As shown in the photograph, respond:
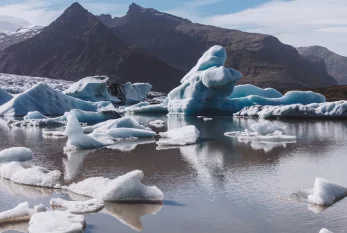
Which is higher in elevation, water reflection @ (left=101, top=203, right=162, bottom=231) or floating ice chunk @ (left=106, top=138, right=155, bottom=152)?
floating ice chunk @ (left=106, top=138, right=155, bottom=152)

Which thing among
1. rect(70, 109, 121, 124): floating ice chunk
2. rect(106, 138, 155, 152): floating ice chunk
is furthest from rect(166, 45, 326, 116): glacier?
rect(106, 138, 155, 152): floating ice chunk

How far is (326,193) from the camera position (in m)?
5.93

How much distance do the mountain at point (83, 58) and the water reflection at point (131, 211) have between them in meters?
80.1

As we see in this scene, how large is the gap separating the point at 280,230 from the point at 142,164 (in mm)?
4310

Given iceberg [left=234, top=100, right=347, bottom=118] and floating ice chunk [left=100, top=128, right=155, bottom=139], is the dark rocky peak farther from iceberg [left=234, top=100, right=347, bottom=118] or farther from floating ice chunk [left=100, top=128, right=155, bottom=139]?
floating ice chunk [left=100, top=128, right=155, bottom=139]

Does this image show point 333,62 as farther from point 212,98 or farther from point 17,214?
point 17,214

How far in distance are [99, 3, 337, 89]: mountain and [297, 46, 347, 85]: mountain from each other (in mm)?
21476

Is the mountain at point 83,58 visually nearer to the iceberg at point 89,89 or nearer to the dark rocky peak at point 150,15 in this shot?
the dark rocky peak at point 150,15

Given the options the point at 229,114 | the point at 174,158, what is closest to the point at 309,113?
the point at 229,114

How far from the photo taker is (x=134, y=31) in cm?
12600

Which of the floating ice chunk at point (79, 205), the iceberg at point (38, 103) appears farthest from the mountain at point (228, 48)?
the floating ice chunk at point (79, 205)

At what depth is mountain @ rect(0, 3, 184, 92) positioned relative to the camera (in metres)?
87.0

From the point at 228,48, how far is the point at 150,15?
3135 cm

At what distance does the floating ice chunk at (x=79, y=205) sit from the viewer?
5.52 meters
